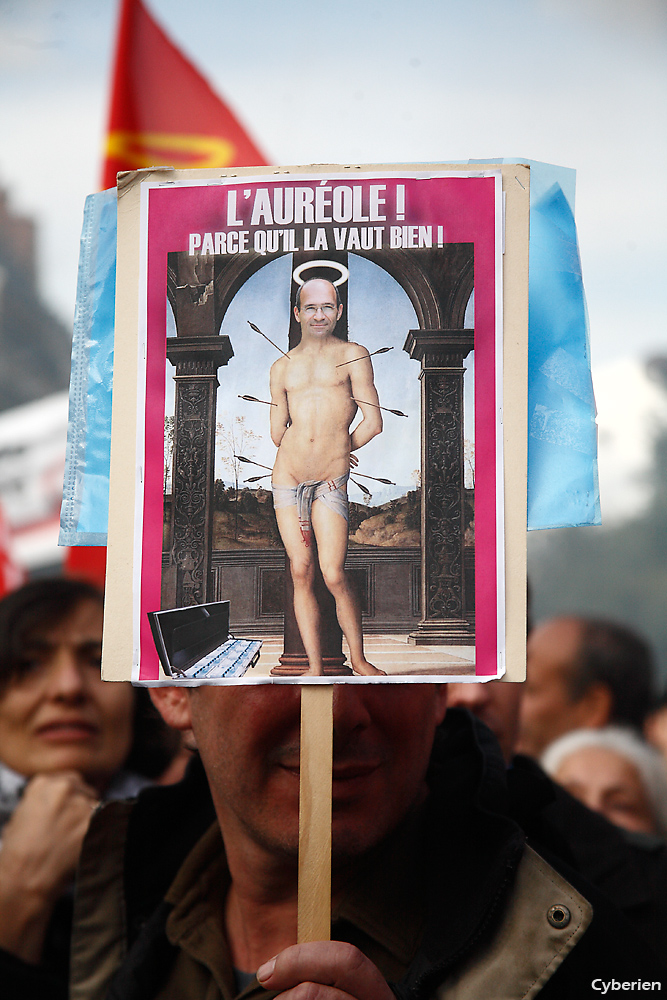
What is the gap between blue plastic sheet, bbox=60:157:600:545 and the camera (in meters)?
1.33

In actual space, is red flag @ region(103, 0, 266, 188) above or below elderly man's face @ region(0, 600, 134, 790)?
above

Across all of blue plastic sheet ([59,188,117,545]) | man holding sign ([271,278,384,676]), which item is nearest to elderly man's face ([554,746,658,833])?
man holding sign ([271,278,384,676])

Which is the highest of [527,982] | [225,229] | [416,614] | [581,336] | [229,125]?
[229,125]

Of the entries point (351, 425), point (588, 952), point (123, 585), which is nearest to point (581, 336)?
point (351, 425)

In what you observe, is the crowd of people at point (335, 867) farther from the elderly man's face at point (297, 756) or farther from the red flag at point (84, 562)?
the red flag at point (84, 562)

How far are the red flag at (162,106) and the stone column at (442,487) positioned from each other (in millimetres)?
2752

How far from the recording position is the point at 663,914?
189cm

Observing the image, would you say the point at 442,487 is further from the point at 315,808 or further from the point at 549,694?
Result: the point at 549,694

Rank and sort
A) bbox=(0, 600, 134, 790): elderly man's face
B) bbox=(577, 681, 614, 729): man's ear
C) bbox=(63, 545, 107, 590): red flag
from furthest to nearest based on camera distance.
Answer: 1. bbox=(577, 681, 614, 729): man's ear
2. bbox=(63, 545, 107, 590): red flag
3. bbox=(0, 600, 134, 790): elderly man's face

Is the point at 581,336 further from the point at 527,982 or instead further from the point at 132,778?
the point at 132,778

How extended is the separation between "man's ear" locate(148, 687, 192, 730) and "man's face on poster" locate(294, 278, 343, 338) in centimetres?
71

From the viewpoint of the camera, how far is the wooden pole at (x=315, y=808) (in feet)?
4.08

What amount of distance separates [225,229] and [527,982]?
3.82 feet

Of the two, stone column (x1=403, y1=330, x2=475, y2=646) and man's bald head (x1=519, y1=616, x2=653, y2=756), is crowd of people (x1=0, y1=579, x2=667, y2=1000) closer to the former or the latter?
stone column (x1=403, y1=330, x2=475, y2=646)
